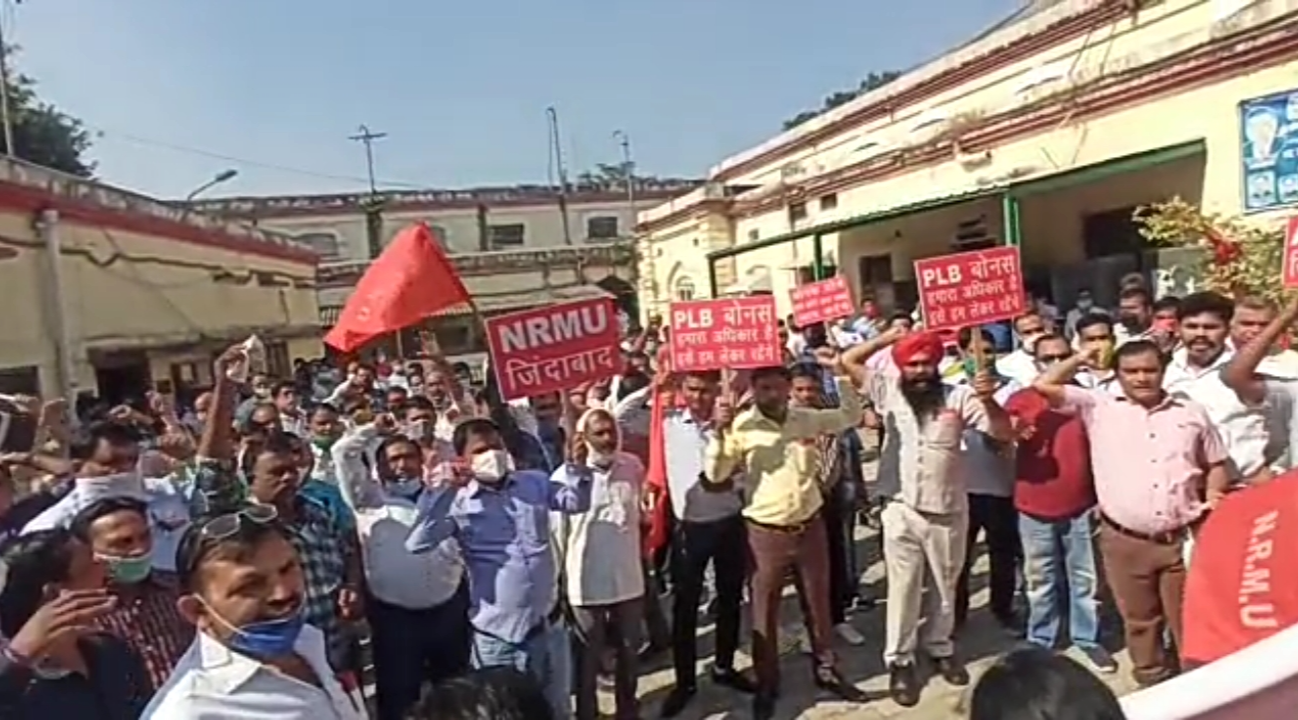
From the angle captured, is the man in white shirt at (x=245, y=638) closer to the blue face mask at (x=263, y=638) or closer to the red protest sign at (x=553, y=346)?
the blue face mask at (x=263, y=638)

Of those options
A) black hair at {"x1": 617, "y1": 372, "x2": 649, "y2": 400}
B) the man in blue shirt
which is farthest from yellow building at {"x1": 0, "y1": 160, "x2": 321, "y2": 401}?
the man in blue shirt

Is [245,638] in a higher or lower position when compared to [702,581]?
higher

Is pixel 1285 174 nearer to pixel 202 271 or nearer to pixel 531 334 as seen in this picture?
pixel 531 334

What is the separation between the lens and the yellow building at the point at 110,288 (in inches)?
481

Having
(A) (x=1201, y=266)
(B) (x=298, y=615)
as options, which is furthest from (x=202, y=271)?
(B) (x=298, y=615)

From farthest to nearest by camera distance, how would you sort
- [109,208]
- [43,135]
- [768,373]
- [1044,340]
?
[43,135]
[109,208]
[1044,340]
[768,373]

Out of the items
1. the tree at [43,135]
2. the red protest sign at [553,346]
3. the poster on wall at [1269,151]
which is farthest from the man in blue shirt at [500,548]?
the tree at [43,135]

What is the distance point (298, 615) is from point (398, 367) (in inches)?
437

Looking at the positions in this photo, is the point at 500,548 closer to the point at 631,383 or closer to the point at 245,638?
the point at 245,638

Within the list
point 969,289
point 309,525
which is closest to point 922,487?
point 969,289

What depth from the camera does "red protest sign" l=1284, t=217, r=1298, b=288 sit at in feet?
17.7

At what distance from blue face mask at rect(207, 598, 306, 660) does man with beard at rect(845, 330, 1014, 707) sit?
130 inches

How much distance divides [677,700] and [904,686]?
1.00 metres

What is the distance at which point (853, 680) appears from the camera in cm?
584
